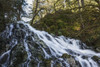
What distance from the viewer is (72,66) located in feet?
18.2

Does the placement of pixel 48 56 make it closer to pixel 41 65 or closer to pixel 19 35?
pixel 41 65

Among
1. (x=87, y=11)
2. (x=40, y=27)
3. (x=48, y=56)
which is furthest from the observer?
(x=40, y=27)

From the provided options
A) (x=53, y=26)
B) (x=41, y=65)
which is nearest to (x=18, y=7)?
(x=53, y=26)

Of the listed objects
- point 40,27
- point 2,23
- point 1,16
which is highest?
point 1,16

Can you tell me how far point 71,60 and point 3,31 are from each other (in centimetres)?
780

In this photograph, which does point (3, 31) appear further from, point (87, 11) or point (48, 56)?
point (87, 11)

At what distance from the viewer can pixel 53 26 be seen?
13391 mm

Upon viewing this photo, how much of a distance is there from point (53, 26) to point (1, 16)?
21.2 ft

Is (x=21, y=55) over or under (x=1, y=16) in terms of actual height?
under

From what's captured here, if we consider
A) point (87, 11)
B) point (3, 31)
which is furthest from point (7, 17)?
point (87, 11)

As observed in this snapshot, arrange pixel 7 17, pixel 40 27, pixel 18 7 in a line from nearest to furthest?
1. pixel 7 17
2. pixel 18 7
3. pixel 40 27

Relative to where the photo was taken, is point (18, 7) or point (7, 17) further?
point (18, 7)

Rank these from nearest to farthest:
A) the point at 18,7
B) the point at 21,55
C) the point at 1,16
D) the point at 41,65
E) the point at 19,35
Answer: the point at 41,65, the point at 21,55, the point at 19,35, the point at 1,16, the point at 18,7

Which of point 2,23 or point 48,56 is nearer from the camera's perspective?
point 48,56
